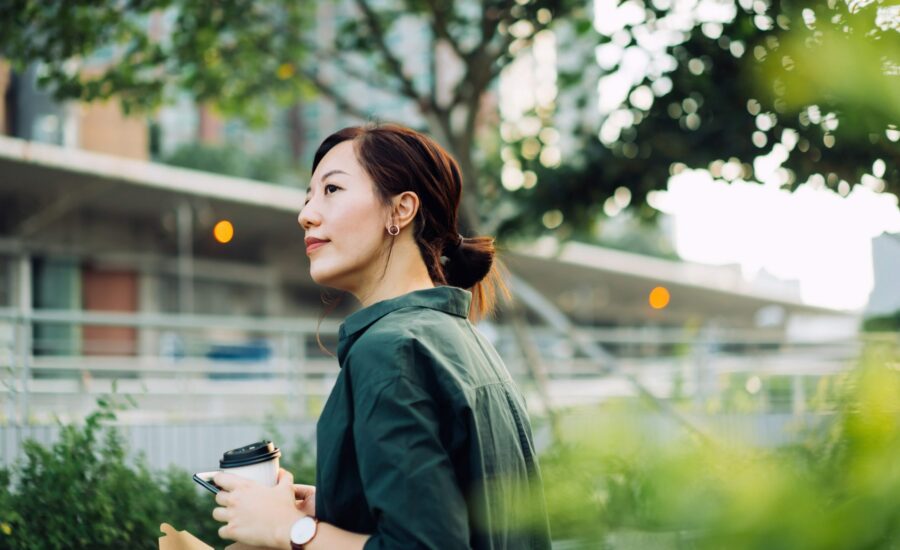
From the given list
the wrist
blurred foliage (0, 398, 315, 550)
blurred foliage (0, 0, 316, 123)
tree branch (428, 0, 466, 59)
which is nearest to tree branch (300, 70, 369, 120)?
blurred foliage (0, 0, 316, 123)

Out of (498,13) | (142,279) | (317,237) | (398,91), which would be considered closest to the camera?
(317,237)

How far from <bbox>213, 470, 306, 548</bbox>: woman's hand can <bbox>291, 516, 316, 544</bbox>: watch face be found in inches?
0.4

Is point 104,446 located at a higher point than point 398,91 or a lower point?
lower

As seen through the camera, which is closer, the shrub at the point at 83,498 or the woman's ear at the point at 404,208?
the woman's ear at the point at 404,208

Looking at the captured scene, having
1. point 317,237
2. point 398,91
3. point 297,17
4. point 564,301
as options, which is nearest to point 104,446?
point 317,237

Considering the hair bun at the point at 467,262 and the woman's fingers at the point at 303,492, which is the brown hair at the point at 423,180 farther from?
the woman's fingers at the point at 303,492

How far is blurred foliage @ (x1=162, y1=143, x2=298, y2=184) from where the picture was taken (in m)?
47.5

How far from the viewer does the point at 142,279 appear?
24.5m

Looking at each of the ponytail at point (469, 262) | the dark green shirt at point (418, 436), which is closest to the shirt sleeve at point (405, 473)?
the dark green shirt at point (418, 436)

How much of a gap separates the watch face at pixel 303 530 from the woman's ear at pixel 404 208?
539 mm

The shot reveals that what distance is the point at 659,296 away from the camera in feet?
124

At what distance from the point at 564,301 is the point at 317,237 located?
1498 inches

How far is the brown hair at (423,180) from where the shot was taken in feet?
5.84

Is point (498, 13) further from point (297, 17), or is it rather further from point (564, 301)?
point (564, 301)
